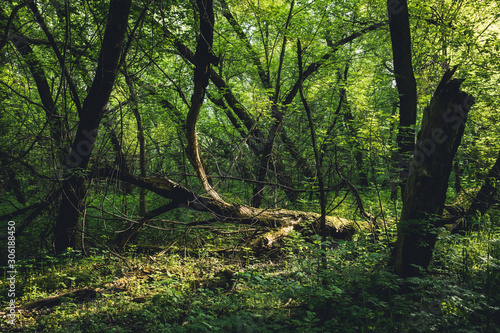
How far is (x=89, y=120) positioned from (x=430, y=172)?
5302 millimetres

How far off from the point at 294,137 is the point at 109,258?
6.68 m

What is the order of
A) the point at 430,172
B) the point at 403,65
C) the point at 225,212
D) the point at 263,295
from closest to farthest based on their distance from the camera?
the point at 430,172, the point at 263,295, the point at 225,212, the point at 403,65

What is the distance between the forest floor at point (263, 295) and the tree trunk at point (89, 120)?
620mm

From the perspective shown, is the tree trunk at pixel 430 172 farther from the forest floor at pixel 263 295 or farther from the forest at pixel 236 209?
the forest floor at pixel 263 295

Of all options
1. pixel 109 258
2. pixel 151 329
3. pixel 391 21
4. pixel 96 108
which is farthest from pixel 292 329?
pixel 391 21

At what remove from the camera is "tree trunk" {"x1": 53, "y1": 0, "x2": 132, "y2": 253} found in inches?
174

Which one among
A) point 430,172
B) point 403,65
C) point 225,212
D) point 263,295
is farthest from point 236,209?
point 403,65

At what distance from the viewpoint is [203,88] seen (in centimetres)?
435

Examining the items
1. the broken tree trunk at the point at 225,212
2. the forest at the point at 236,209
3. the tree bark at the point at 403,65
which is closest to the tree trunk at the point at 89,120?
the forest at the point at 236,209

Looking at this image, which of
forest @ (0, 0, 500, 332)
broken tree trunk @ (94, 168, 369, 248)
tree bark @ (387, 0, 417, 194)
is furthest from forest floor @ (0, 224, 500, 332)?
tree bark @ (387, 0, 417, 194)

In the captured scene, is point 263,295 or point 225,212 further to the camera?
point 225,212

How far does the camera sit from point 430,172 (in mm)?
3299

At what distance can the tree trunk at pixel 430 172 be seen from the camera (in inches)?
128

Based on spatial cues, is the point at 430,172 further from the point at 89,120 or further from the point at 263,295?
the point at 89,120
